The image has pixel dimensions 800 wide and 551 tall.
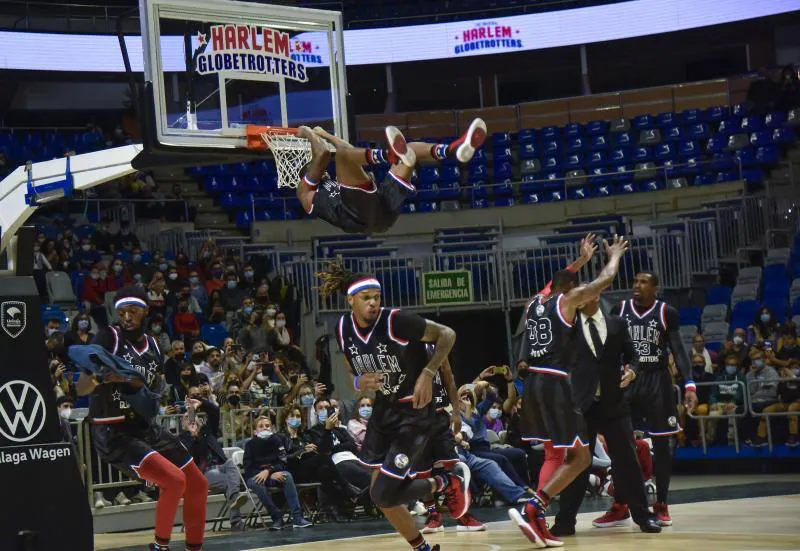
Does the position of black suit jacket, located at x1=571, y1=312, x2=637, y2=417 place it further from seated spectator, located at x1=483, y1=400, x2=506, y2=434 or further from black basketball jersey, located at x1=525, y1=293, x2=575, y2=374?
seated spectator, located at x1=483, y1=400, x2=506, y2=434

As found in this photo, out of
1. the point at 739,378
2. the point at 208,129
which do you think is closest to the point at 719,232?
the point at 739,378

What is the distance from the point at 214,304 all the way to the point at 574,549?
12.4 m

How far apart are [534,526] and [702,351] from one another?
9714 mm

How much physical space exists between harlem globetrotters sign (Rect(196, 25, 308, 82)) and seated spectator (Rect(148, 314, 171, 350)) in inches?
306

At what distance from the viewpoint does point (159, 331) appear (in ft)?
62.7

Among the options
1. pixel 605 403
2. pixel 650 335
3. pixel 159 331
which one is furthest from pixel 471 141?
pixel 159 331

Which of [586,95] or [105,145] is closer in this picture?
[105,145]

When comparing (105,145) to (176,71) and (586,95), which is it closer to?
(586,95)

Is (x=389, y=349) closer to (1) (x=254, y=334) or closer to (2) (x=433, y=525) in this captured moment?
(2) (x=433, y=525)

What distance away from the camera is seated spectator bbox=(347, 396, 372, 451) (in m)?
14.8

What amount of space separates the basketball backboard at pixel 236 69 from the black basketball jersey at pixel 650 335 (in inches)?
133

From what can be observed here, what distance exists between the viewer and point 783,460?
58.9 ft

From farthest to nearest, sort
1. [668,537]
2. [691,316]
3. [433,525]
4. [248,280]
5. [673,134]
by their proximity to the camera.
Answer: [673,134]
[248,280]
[691,316]
[433,525]
[668,537]

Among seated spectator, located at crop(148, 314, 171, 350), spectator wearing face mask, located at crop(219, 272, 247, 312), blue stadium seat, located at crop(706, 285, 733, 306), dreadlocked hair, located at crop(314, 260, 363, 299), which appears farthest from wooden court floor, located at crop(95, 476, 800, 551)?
blue stadium seat, located at crop(706, 285, 733, 306)
